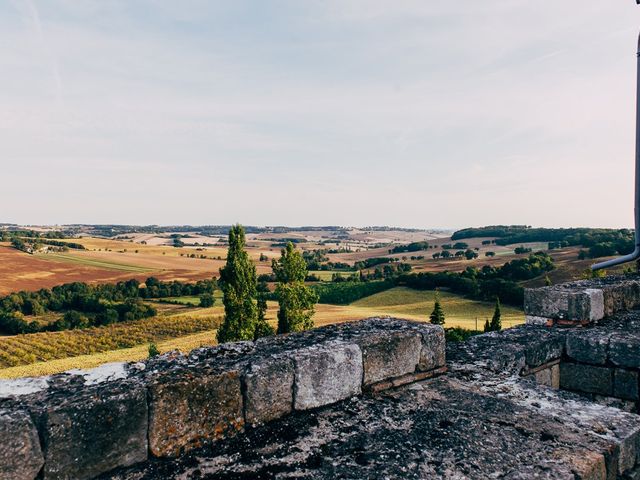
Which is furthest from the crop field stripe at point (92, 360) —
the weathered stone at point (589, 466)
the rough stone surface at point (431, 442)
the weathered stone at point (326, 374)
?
the weathered stone at point (589, 466)

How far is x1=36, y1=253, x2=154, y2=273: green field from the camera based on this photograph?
7156 cm

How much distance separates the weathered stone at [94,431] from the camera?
1.97 metres

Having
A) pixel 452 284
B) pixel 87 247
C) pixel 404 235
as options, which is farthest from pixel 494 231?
pixel 87 247

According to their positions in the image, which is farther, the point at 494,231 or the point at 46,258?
the point at 494,231

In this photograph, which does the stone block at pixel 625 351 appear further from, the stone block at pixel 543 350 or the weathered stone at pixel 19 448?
the weathered stone at pixel 19 448

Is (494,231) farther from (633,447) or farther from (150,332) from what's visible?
(633,447)

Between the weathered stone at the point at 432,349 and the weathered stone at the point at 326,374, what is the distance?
60 centimetres

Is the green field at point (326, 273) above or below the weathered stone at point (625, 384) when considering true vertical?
below

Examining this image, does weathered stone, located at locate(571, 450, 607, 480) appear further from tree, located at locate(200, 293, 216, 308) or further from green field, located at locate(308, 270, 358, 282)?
green field, located at locate(308, 270, 358, 282)

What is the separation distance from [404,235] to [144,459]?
138 m

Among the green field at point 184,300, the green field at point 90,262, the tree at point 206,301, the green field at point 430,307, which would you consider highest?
the green field at point 90,262

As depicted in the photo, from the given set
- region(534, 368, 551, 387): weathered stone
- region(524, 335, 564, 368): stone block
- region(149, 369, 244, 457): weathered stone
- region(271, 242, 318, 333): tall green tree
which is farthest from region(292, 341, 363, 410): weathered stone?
region(271, 242, 318, 333): tall green tree

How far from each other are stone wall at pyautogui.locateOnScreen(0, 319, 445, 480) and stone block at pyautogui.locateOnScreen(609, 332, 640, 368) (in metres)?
1.98

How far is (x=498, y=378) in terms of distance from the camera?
3.27m
